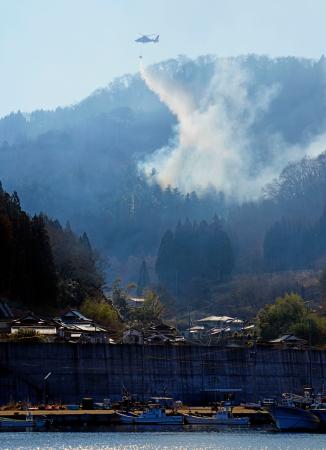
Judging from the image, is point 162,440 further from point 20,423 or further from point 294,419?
point 294,419

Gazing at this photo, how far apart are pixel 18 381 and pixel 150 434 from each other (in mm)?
18153

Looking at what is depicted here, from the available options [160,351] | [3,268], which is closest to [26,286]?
[3,268]

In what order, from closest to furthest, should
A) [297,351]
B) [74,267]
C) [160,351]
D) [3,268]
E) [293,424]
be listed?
[293,424]
[160,351]
[297,351]
[3,268]
[74,267]

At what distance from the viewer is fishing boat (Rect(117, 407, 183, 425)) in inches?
3260

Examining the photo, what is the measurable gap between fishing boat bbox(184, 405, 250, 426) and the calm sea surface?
337 cm

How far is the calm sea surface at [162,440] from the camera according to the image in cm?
6869

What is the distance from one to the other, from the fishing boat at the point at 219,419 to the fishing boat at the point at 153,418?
3.19ft

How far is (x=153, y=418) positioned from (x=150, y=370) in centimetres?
1773

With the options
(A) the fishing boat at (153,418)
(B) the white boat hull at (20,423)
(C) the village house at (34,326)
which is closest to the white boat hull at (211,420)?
(A) the fishing boat at (153,418)

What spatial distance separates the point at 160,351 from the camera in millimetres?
102000

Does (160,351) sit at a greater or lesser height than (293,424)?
greater

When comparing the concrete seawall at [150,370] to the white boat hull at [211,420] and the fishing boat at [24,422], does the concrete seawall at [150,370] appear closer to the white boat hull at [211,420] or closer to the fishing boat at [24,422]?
the fishing boat at [24,422]

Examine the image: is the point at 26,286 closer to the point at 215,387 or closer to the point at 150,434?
the point at 215,387

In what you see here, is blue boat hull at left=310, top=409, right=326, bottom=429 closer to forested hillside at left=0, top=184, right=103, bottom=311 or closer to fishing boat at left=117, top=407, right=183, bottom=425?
fishing boat at left=117, top=407, right=183, bottom=425
